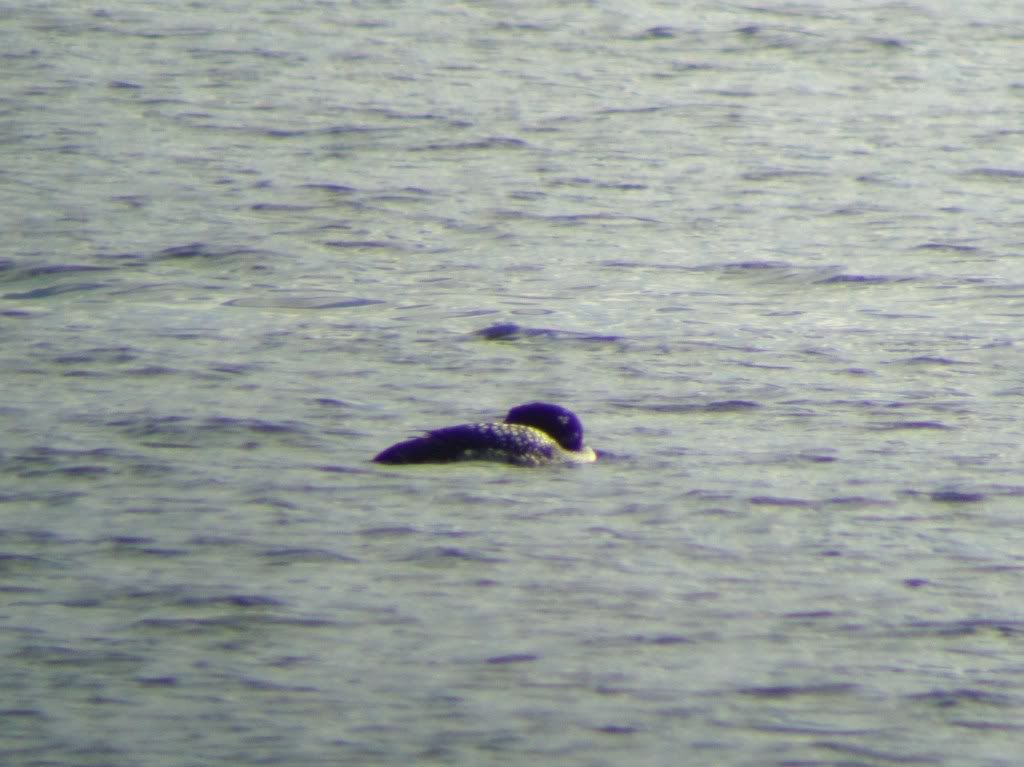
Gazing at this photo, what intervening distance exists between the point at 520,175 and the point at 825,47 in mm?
3736

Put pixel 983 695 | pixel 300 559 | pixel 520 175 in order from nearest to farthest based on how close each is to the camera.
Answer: pixel 983 695 → pixel 300 559 → pixel 520 175

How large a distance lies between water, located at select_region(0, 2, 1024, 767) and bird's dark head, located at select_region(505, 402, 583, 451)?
0.30ft

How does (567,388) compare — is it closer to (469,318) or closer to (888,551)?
(469,318)

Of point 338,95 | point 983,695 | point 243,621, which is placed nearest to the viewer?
point 983,695

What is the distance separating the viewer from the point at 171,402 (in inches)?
246

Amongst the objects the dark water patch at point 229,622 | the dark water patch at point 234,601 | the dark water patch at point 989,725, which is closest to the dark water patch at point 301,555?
the dark water patch at point 234,601

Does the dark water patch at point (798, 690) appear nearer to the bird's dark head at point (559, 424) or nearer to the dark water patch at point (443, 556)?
the dark water patch at point (443, 556)

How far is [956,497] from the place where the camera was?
17.4 ft

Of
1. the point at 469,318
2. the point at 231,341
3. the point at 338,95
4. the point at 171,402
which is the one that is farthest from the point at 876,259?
the point at 338,95

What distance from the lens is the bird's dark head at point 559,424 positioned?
219 inches

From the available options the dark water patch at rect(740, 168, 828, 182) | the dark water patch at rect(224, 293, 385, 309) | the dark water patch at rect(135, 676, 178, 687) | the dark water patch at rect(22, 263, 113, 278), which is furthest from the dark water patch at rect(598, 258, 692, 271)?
the dark water patch at rect(135, 676, 178, 687)

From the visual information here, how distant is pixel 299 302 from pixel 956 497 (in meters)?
3.05

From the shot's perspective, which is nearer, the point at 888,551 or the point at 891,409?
the point at 888,551

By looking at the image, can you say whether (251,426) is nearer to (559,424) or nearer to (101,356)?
(559,424)
